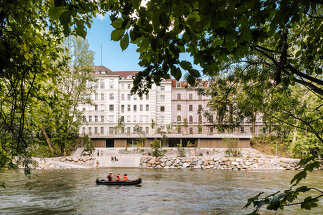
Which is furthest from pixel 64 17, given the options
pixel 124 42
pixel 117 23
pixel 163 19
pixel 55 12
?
pixel 163 19

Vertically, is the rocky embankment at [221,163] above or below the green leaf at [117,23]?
A: below

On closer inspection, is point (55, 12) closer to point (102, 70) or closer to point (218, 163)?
point (218, 163)

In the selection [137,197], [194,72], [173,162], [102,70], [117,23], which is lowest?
[173,162]

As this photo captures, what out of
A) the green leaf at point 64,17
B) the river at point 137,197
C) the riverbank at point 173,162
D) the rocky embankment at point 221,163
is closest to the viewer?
the green leaf at point 64,17

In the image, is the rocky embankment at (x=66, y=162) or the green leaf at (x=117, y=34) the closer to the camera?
the green leaf at (x=117, y=34)

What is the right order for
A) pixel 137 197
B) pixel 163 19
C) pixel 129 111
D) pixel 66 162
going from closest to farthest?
pixel 163 19
pixel 137 197
pixel 66 162
pixel 129 111

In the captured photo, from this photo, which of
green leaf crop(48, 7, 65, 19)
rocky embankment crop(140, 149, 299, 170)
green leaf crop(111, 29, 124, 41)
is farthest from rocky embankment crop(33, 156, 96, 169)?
green leaf crop(111, 29, 124, 41)

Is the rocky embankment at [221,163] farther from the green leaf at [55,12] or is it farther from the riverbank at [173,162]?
the green leaf at [55,12]

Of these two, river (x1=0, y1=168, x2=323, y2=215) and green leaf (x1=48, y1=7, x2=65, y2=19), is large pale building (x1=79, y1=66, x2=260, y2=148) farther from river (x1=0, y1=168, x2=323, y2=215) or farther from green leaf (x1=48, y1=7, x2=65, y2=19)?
green leaf (x1=48, y1=7, x2=65, y2=19)

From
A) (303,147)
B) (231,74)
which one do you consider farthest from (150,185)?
(303,147)

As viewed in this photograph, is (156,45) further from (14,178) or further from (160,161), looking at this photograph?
(160,161)

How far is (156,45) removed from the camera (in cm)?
233

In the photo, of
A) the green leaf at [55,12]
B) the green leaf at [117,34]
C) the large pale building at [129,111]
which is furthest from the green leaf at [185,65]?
the large pale building at [129,111]

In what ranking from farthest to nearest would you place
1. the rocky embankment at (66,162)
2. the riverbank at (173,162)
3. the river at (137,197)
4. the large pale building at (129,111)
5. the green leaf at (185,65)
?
1. the large pale building at (129,111)
2. the riverbank at (173,162)
3. the rocky embankment at (66,162)
4. the river at (137,197)
5. the green leaf at (185,65)
